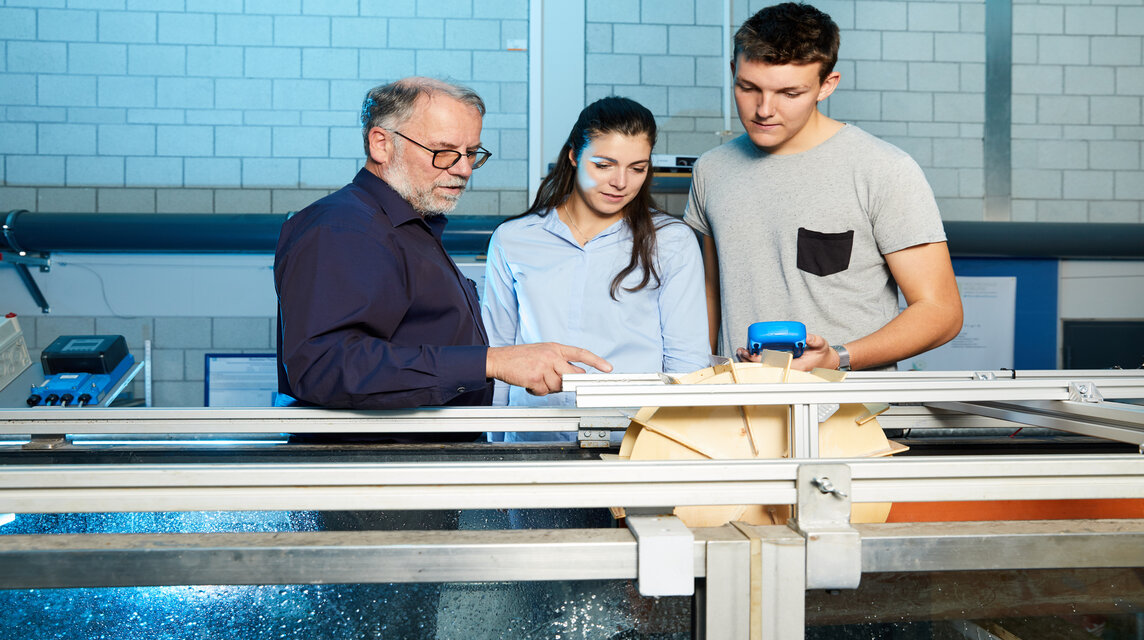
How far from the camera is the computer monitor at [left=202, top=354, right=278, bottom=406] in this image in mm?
3529

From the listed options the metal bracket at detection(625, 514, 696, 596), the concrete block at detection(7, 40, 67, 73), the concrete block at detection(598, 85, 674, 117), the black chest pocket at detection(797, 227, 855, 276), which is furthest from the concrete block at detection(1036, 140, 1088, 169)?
the concrete block at detection(7, 40, 67, 73)

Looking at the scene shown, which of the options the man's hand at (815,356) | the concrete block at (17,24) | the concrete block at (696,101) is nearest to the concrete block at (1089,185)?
the concrete block at (696,101)

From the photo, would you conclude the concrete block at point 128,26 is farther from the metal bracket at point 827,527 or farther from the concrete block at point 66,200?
the metal bracket at point 827,527

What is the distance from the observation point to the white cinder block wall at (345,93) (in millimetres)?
3547

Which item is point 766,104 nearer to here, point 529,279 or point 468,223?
point 529,279

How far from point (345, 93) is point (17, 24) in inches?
60.7

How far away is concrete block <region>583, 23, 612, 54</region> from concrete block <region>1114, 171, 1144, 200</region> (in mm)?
2649

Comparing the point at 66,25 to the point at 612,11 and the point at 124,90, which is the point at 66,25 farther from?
the point at 612,11

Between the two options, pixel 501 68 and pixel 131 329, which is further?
pixel 501 68

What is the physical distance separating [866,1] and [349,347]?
11.3ft

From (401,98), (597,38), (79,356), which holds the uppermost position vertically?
(597,38)

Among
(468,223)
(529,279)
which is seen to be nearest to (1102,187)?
(468,223)

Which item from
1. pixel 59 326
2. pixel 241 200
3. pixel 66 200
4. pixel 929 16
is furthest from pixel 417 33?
pixel 929 16

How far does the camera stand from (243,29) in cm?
359
